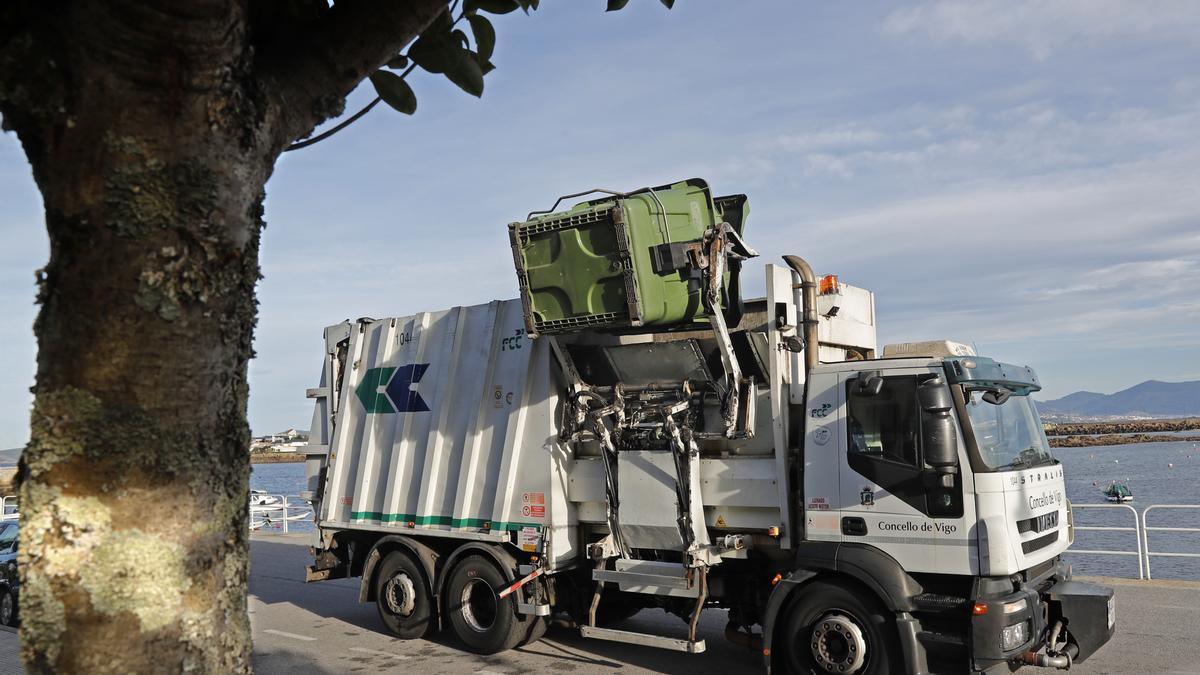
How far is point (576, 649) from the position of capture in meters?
8.84

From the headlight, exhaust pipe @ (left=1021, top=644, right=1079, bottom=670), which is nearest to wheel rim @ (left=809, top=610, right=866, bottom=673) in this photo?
the headlight

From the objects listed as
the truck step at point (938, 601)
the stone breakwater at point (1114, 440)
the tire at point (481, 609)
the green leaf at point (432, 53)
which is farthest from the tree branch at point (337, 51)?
the stone breakwater at point (1114, 440)

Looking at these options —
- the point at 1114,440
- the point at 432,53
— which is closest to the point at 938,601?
the point at 432,53

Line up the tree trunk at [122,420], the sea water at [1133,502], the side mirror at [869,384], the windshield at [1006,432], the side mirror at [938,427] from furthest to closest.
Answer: the sea water at [1133,502] < the side mirror at [869,384] < the windshield at [1006,432] < the side mirror at [938,427] < the tree trunk at [122,420]

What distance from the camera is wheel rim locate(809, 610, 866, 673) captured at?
255 inches

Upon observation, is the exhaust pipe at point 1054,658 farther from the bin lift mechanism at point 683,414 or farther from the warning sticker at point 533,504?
the warning sticker at point 533,504

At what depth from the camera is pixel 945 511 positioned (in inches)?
250

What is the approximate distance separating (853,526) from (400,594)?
4817 mm

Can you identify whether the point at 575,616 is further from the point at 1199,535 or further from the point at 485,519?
the point at 1199,535

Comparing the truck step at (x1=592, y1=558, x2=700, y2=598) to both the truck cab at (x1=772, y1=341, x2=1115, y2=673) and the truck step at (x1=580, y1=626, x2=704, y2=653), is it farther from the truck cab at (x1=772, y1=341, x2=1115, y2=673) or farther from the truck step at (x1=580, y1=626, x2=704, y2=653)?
the truck cab at (x1=772, y1=341, x2=1115, y2=673)

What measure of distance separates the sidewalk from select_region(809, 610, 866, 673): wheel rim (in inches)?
235

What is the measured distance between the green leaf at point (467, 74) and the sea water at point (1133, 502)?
129 centimetres

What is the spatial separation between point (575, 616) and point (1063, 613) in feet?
13.1

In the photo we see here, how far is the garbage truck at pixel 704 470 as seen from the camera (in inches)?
251
